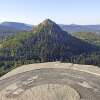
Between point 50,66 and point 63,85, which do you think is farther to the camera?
point 50,66

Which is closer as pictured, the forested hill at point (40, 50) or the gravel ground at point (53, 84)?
the gravel ground at point (53, 84)

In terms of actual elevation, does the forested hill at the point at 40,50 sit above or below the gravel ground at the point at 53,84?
below

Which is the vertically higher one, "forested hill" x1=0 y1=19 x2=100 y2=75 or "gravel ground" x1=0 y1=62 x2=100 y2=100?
"gravel ground" x1=0 y1=62 x2=100 y2=100

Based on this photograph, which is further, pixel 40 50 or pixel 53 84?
pixel 40 50

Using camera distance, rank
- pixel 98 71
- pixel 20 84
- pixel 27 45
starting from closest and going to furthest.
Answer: pixel 20 84, pixel 98 71, pixel 27 45

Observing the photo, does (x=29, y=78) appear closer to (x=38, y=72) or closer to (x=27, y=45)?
(x=38, y=72)

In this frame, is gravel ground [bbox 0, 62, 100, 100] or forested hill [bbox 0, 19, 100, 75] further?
forested hill [bbox 0, 19, 100, 75]

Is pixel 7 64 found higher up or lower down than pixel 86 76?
lower down

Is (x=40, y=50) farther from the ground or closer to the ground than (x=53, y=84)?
closer to the ground

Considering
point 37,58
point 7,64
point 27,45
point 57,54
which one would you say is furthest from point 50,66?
point 27,45

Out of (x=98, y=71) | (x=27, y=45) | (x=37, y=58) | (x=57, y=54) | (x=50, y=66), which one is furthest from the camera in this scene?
(x=27, y=45)
